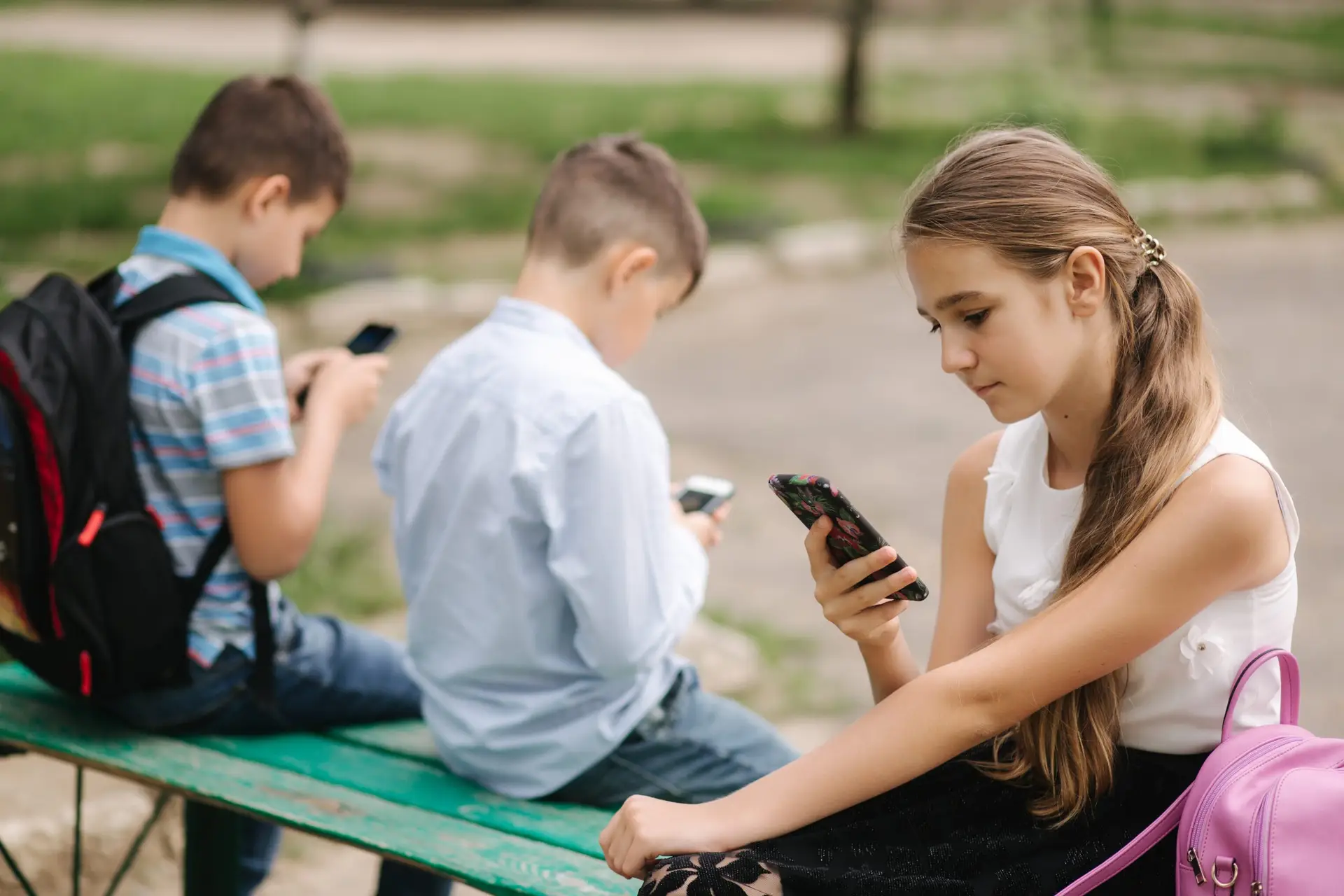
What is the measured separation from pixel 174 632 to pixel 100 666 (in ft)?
0.37

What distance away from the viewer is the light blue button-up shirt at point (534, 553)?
2156 millimetres

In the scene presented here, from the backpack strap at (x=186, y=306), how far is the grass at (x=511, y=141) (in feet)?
14.9

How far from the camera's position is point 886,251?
8461 mm

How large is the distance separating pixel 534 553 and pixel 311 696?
53 centimetres

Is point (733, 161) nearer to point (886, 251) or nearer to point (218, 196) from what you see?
point (886, 251)

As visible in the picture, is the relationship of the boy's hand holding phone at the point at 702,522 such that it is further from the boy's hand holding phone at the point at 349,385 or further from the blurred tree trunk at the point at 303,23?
the blurred tree trunk at the point at 303,23

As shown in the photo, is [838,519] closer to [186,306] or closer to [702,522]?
[702,522]

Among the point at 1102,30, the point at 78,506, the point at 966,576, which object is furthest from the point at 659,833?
the point at 1102,30

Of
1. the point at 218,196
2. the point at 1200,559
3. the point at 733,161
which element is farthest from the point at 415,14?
the point at 1200,559

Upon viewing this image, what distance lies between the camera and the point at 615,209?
242 cm

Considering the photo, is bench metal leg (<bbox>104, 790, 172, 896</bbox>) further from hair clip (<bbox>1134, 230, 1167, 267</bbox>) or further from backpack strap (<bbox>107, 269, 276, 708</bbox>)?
hair clip (<bbox>1134, 230, 1167, 267</bbox>)

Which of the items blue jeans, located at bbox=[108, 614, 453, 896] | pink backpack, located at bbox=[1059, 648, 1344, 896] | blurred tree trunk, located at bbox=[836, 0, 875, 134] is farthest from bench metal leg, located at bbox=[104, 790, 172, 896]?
blurred tree trunk, located at bbox=[836, 0, 875, 134]

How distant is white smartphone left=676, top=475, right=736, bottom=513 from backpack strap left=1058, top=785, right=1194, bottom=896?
1.08m

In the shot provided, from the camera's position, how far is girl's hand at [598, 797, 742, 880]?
5.84 ft
